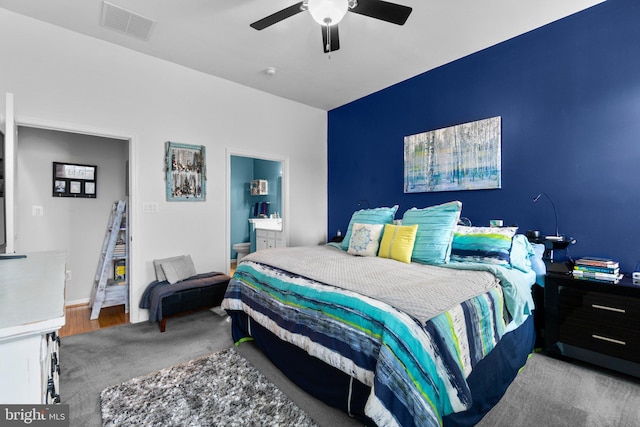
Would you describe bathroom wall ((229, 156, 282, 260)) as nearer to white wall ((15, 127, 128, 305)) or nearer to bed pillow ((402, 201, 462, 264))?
white wall ((15, 127, 128, 305))

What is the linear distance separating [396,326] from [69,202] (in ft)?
13.6

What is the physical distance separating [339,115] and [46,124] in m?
3.62

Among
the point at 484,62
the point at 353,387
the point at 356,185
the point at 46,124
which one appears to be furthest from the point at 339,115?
the point at 353,387

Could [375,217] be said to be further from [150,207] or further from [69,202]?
[69,202]

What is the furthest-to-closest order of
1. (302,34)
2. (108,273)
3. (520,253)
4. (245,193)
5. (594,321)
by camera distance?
(245,193)
(108,273)
(302,34)
(520,253)
(594,321)

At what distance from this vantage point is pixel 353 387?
1.60m

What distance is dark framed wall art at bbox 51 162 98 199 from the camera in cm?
352

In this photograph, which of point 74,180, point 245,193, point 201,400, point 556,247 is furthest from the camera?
point 245,193

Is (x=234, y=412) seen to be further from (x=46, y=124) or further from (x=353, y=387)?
(x=46, y=124)

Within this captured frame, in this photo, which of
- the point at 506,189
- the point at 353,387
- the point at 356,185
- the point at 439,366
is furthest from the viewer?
the point at 356,185

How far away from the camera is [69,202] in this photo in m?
3.64

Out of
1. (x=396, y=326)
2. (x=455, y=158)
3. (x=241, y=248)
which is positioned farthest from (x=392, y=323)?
(x=241, y=248)

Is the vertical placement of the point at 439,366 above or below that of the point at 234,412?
above

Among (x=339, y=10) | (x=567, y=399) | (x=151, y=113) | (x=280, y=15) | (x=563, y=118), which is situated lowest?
(x=567, y=399)
